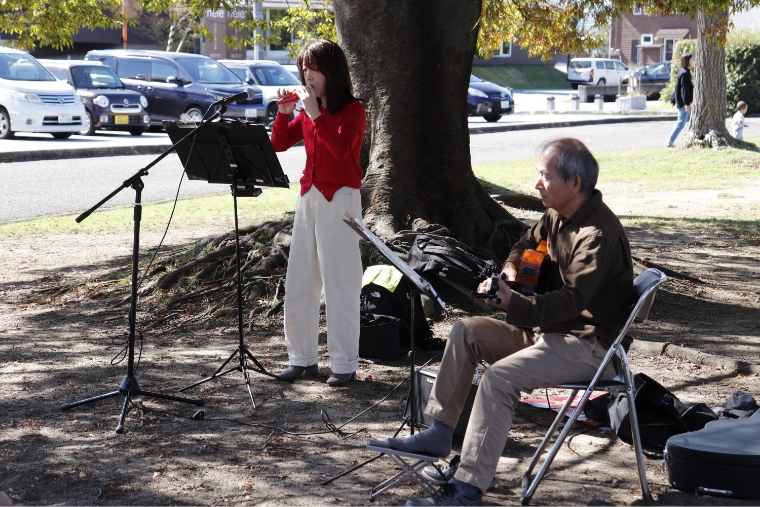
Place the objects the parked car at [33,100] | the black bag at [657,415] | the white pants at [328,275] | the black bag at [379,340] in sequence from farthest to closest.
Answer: the parked car at [33,100] < the black bag at [379,340] < the white pants at [328,275] < the black bag at [657,415]

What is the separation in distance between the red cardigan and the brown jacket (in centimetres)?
151

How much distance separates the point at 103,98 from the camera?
68.7ft

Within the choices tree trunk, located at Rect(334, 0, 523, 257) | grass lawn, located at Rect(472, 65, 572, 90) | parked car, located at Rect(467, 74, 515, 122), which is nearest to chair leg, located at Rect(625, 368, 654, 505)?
tree trunk, located at Rect(334, 0, 523, 257)

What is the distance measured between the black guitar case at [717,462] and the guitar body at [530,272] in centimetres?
93

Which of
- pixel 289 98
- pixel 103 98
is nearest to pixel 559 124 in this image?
pixel 103 98

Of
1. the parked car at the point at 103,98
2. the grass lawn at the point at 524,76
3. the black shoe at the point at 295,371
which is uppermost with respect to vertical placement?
the grass lawn at the point at 524,76

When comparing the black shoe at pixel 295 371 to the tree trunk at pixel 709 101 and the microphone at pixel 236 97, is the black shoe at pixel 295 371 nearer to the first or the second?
the microphone at pixel 236 97

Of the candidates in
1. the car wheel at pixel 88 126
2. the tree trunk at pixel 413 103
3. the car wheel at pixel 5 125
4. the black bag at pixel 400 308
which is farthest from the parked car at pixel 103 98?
the black bag at pixel 400 308

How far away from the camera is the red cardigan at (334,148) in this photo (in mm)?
5379

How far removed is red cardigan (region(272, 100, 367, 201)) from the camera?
5379 mm

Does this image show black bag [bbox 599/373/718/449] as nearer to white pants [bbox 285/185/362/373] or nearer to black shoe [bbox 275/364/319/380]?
white pants [bbox 285/185/362/373]

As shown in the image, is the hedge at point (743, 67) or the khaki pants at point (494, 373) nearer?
the khaki pants at point (494, 373)

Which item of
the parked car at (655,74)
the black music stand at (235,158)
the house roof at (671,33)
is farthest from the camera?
the house roof at (671,33)

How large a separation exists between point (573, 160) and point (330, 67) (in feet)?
5.99
